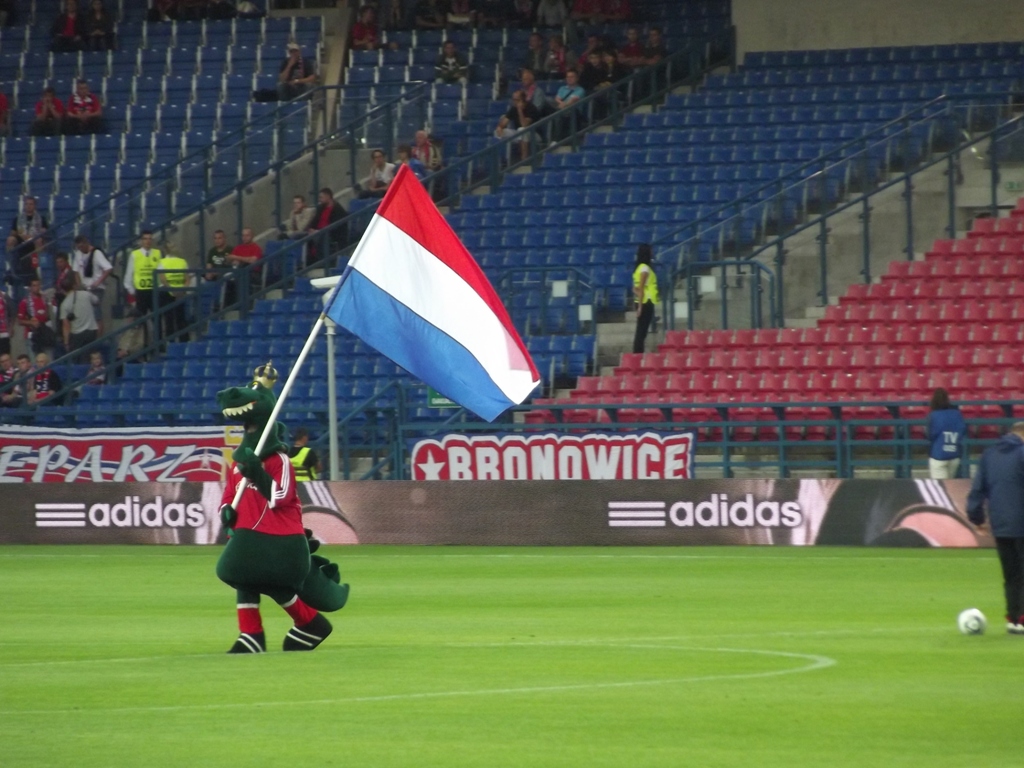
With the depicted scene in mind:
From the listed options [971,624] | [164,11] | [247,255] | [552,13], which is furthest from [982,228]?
[164,11]

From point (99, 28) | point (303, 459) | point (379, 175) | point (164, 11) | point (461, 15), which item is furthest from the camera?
point (164, 11)

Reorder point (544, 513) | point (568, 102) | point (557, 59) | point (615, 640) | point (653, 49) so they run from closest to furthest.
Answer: point (615, 640)
point (544, 513)
point (568, 102)
point (653, 49)
point (557, 59)

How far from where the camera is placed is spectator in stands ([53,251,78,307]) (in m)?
32.2

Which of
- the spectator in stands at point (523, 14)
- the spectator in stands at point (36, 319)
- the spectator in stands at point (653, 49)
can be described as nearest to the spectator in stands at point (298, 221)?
the spectator in stands at point (36, 319)

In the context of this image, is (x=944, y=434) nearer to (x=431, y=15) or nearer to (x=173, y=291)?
(x=173, y=291)

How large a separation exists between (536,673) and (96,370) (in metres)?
21.0

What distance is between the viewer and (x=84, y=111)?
3666cm

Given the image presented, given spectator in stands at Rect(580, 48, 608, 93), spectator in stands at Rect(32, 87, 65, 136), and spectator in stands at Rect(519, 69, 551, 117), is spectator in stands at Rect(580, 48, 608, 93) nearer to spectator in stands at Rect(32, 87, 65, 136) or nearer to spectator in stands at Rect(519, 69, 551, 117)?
spectator in stands at Rect(519, 69, 551, 117)

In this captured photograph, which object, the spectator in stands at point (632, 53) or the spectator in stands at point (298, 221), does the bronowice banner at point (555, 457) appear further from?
the spectator in stands at point (632, 53)

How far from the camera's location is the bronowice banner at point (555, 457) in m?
24.6

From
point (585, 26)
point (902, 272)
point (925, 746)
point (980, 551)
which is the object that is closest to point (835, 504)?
point (980, 551)

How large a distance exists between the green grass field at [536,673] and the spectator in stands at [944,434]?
3251 mm

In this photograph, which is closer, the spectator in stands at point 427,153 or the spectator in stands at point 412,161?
the spectator in stands at point 412,161

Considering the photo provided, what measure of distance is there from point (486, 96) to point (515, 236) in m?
4.79
